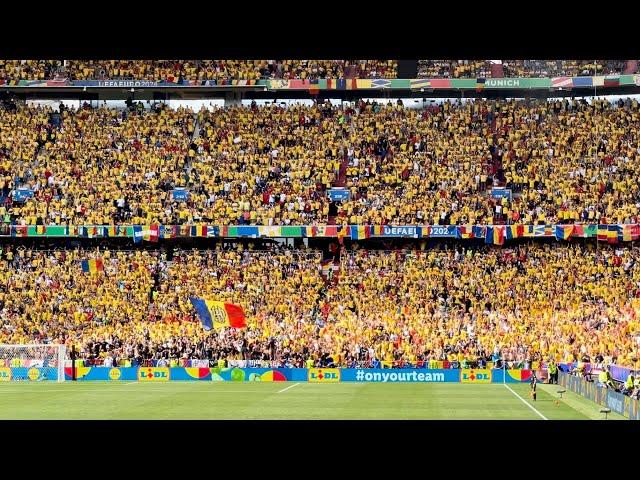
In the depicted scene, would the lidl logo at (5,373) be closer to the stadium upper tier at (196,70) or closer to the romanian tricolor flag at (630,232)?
the stadium upper tier at (196,70)

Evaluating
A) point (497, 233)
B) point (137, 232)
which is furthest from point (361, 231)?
point (137, 232)

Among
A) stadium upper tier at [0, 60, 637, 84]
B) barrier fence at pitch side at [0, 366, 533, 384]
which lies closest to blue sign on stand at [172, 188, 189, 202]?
stadium upper tier at [0, 60, 637, 84]

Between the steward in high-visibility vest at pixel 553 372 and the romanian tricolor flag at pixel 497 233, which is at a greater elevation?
the romanian tricolor flag at pixel 497 233

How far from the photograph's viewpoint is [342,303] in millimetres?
46062

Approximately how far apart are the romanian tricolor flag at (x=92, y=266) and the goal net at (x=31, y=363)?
6895 mm

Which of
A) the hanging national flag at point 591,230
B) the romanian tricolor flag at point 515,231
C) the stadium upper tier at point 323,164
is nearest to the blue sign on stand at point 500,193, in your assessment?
the stadium upper tier at point 323,164

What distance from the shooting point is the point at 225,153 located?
53.4 metres

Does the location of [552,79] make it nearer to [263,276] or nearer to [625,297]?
[625,297]

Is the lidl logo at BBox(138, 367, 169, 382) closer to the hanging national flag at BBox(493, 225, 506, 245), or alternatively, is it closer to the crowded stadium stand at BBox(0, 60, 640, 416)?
the crowded stadium stand at BBox(0, 60, 640, 416)

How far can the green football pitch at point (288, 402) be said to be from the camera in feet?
82.7

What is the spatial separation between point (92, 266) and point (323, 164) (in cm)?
1257

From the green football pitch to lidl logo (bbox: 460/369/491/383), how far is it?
1859 millimetres

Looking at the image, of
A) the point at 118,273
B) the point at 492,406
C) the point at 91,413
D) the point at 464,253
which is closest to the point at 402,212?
the point at 464,253

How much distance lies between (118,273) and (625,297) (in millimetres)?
23148
